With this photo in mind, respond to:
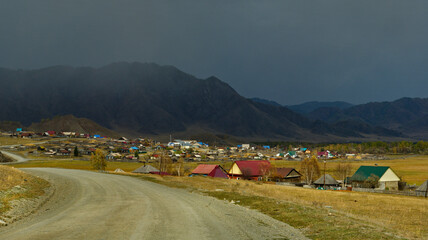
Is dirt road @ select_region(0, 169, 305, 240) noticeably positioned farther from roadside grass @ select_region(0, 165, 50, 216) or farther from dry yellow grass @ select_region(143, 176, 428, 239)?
dry yellow grass @ select_region(143, 176, 428, 239)

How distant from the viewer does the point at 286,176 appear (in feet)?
302

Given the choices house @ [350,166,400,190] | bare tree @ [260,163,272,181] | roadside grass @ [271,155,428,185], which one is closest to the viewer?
house @ [350,166,400,190]

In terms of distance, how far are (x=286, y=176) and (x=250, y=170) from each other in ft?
33.2

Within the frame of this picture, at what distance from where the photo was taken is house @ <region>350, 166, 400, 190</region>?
76.0 metres

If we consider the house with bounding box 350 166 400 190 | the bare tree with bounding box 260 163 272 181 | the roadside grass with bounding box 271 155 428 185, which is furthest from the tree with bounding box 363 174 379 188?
the bare tree with bounding box 260 163 272 181

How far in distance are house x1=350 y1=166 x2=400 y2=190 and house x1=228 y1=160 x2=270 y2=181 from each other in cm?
2301

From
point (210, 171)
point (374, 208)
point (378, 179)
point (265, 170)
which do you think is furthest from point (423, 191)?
point (210, 171)

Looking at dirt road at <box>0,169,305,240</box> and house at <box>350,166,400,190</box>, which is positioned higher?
dirt road at <box>0,169,305,240</box>

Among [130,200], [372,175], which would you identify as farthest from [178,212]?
[372,175]

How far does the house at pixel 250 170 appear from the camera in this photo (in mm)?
90812

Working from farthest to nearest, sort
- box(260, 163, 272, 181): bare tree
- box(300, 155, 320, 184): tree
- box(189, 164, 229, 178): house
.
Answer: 1. box(300, 155, 320, 184): tree
2. box(260, 163, 272, 181): bare tree
3. box(189, 164, 229, 178): house

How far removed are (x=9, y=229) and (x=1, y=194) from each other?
37.2 feet

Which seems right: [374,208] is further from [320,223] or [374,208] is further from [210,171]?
[210,171]

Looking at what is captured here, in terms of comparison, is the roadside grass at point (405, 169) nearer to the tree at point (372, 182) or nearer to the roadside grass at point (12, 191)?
the tree at point (372, 182)
